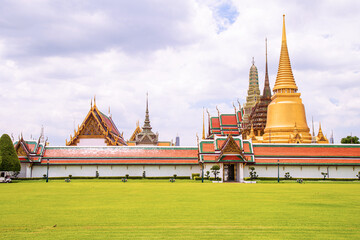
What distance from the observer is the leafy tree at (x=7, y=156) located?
39.0 metres

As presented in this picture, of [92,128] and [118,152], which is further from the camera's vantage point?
[92,128]

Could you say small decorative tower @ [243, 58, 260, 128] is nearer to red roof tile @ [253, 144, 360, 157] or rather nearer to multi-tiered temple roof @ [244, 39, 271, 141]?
multi-tiered temple roof @ [244, 39, 271, 141]

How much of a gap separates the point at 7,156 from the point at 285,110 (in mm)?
40654

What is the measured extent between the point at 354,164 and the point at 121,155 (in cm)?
2901

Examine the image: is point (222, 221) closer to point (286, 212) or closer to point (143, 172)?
point (286, 212)

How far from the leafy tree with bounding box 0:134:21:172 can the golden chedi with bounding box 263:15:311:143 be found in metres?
36.6

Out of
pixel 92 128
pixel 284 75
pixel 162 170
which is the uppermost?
pixel 284 75

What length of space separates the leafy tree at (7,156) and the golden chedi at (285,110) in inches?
1440

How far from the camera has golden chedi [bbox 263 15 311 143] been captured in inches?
2327

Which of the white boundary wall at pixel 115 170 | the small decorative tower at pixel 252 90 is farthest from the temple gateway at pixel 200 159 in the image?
the small decorative tower at pixel 252 90

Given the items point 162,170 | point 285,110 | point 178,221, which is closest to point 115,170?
point 162,170

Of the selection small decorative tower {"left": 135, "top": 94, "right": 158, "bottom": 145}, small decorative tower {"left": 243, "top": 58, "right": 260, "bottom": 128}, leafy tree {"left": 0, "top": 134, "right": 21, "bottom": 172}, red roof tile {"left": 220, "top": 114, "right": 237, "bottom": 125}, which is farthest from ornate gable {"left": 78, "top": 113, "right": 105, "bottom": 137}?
small decorative tower {"left": 243, "top": 58, "right": 260, "bottom": 128}

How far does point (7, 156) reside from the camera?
39.3 meters

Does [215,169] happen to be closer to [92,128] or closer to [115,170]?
[115,170]
